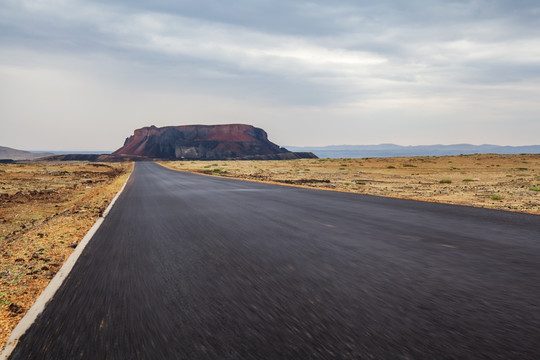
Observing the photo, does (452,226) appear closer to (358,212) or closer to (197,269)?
(358,212)

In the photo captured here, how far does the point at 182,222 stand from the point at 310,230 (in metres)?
3.21

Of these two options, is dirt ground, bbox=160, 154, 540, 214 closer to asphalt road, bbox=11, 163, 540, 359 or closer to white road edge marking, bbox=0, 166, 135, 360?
asphalt road, bbox=11, 163, 540, 359


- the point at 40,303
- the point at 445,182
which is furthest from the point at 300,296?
the point at 445,182

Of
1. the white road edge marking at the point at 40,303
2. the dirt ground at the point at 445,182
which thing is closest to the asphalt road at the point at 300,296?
the white road edge marking at the point at 40,303

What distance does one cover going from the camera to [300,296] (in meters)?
3.46

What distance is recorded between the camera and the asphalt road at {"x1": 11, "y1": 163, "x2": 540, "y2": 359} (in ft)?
8.28

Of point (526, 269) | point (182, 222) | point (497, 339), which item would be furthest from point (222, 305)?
point (182, 222)

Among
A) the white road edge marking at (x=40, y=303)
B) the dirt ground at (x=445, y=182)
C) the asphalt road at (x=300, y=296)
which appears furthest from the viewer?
the dirt ground at (x=445, y=182)

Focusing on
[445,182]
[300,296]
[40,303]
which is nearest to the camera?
[300,296]

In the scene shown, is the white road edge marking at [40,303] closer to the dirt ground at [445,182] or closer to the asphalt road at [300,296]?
the asphalt road at [300,296]

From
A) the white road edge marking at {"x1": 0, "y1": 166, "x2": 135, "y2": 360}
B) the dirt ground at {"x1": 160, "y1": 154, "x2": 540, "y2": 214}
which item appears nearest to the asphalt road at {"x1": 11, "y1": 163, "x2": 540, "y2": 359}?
the white road edge marking at {"x1": 0, "y1": 166, "x2": 135, "y2": 360}

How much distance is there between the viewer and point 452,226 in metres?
7.52

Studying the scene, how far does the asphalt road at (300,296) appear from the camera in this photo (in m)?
2.52

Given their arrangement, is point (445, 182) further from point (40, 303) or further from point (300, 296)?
point (40, 303)
